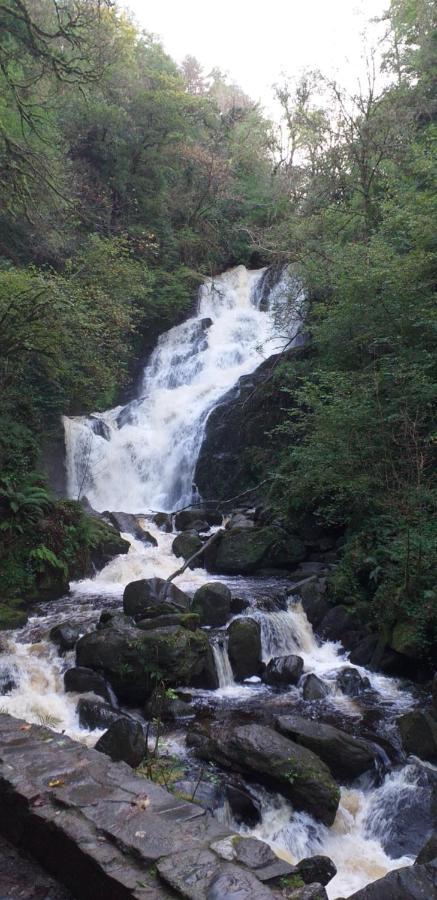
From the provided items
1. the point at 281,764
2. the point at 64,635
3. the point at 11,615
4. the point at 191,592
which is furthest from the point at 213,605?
the point at 281,764

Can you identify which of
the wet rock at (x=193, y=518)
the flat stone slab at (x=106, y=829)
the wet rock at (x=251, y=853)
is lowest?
the wet rock at (x=193, y=518)

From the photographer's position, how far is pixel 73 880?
271 centimetres

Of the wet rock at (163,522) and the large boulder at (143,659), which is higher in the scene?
the wet rock at (163,522)

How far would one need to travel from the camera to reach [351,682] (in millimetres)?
7707

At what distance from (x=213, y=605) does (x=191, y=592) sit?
1.30 meters

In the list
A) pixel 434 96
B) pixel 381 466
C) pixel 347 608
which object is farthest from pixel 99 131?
pixel 347 608

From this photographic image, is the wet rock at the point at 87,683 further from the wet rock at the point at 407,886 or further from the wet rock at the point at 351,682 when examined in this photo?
the wet rock at the point at 407,886

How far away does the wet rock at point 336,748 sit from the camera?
582 centimetres

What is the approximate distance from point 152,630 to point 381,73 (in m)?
17.3

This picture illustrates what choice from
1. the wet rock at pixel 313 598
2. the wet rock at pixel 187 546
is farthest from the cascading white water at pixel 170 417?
the wet rock at pixel 313 598

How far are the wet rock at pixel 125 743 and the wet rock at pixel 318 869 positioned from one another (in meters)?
1.73

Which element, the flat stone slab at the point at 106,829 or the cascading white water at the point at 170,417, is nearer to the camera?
the flat stone slab at the point at 106,829

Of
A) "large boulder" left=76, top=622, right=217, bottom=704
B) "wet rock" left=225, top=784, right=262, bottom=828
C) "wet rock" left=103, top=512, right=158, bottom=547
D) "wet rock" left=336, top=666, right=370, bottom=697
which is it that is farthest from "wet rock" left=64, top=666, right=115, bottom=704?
"wet rock" left=103, top=512, right=158, bottom=547

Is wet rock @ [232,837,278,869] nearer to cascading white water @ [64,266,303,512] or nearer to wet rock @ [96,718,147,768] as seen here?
wet rock @ [96,718,147,768]
